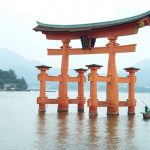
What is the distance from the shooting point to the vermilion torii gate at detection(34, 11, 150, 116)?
35.5 metres

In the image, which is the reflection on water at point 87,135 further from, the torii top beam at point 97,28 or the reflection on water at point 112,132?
the torii top beam at point 97,28

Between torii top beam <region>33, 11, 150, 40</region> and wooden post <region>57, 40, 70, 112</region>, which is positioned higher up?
torii top beam <region>33, 11, 150, 40</region>

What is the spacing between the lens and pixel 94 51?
127 ft

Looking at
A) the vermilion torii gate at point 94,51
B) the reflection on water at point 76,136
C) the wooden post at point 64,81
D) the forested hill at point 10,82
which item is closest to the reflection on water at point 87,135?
the reflection on water at point 76,136

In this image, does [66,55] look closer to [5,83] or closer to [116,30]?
[116,30]

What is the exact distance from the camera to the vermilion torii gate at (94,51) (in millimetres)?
35531

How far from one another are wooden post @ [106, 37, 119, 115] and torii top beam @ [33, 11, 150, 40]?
105 cm

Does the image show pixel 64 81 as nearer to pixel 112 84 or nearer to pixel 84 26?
pixel 112 84

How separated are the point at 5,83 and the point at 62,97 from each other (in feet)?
394

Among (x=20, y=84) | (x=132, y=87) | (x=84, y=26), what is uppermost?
(x=84, y=26)

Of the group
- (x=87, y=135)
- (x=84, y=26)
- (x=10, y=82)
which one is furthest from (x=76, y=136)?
(x=10, y=82)

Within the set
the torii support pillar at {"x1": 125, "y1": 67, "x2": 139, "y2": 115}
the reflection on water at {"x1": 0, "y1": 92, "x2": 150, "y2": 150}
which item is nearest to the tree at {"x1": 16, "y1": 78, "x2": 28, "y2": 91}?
the torii support pillar at {"x1": 125, "y1": 67, "x2": 139, "y2": 115}

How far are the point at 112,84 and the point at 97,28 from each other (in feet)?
17.8

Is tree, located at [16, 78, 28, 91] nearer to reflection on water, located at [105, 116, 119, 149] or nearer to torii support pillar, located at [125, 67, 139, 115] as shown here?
torii support pillar, located at [125, 67, 139, 115]
